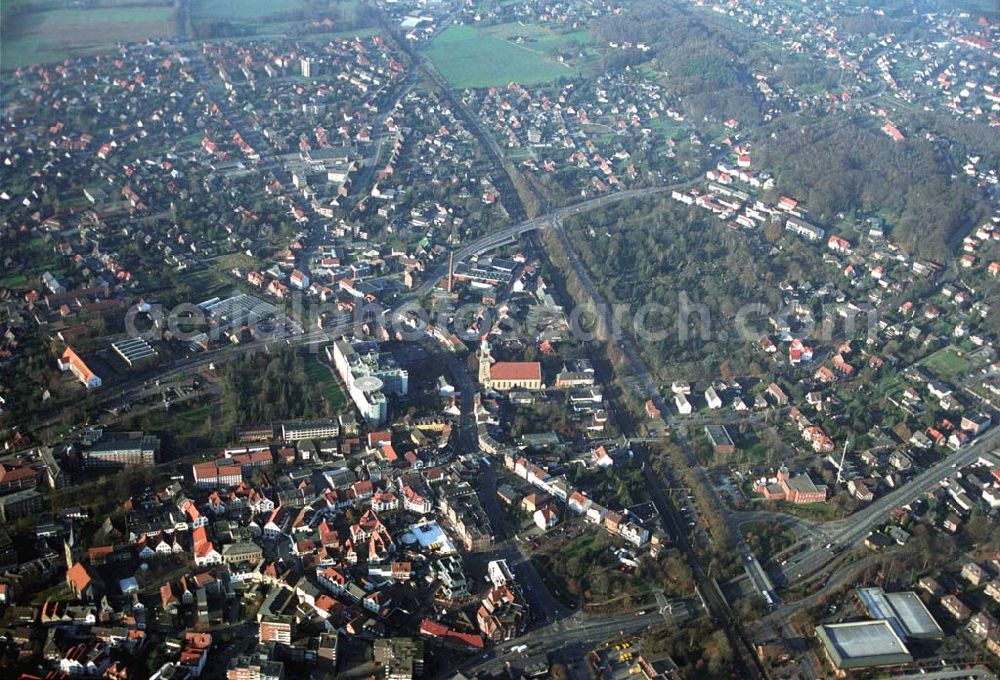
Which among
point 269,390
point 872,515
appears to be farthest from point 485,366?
point 872,515

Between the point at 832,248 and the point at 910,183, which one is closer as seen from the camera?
the point at 832,248

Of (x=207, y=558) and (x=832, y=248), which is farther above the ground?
(x=207, y=558)

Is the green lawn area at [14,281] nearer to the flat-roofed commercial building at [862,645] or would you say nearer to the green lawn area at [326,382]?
the green lawn area at [326,382]

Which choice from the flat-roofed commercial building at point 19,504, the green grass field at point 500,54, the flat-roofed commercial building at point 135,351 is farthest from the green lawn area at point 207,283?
the green grass field at point 500,54

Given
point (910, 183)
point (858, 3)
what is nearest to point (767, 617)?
point (910, 183)

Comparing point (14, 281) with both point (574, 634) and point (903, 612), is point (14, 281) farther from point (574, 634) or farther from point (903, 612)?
point (903, 612)

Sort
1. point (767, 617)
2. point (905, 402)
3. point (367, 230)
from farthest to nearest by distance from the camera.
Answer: point (367, 230) → point (905, 402) → point (767, 617)

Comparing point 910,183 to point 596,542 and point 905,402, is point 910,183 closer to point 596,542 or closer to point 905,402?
point 905,402

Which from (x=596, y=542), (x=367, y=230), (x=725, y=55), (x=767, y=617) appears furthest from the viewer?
(x=725, y=55)
